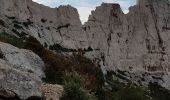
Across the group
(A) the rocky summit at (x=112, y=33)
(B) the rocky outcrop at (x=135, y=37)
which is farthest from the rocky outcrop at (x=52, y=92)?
(B) the rocky outcrop at (x=135, y=37)

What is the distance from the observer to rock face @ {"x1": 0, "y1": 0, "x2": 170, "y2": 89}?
88938 millimetres

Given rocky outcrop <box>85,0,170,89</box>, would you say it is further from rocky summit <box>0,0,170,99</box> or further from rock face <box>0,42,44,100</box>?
rock face <box>0,42,44,100</box>

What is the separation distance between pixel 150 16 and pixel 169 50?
8111mm

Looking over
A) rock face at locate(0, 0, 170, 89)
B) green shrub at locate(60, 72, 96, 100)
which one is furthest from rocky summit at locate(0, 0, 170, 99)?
green shrub at locate(60, 72, 96, 100)

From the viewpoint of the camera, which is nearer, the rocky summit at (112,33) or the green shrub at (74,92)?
the green shrub at (74,92)

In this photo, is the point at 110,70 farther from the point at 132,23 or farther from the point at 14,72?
the point at 14,72

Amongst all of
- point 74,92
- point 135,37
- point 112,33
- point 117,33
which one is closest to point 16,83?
point 74,92

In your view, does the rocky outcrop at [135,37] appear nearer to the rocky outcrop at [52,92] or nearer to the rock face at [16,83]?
the rocky outcrop at [52,92]

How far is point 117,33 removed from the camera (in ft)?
321

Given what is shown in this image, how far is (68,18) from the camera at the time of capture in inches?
3839

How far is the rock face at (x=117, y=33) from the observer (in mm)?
88938

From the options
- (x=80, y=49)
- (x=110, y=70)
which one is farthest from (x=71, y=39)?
(x=110, y=70)

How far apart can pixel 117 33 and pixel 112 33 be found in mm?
995

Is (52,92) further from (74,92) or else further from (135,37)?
(135,37)
